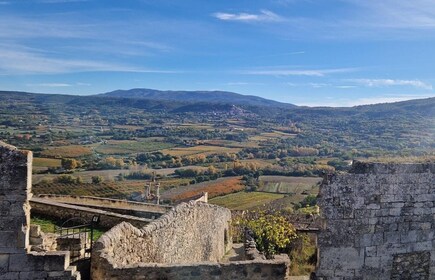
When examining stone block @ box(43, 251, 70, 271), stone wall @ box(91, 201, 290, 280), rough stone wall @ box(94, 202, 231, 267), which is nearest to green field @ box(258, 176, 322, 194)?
rough stone wall @ box(94, 202, 231, 267)

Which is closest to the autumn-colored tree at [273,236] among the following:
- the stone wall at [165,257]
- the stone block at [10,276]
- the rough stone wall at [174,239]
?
the rough stone wall at [174,239]

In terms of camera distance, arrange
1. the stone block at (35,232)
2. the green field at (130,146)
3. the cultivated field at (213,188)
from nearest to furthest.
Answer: the stone block at (35,232), the cultivated field at (213,188), the green field at (130,146)

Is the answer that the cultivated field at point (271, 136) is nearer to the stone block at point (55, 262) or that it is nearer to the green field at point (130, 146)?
the green field at point (130, 146)

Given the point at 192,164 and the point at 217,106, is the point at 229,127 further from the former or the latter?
the point at 192,164

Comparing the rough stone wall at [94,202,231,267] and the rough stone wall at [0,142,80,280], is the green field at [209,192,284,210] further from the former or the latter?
the rough stone wall at [0,142,80,280]

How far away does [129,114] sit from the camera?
151625 millimetres

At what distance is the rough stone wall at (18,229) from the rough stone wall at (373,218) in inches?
187

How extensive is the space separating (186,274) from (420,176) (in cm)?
486

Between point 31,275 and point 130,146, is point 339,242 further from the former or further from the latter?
point 130,146

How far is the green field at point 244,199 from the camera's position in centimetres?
4674

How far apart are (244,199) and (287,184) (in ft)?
30.5

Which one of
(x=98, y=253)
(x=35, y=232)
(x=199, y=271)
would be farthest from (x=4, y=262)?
(x=199, y=271)

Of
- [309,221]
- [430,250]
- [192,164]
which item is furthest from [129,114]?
[430,250]

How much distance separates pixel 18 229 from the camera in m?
7.61
